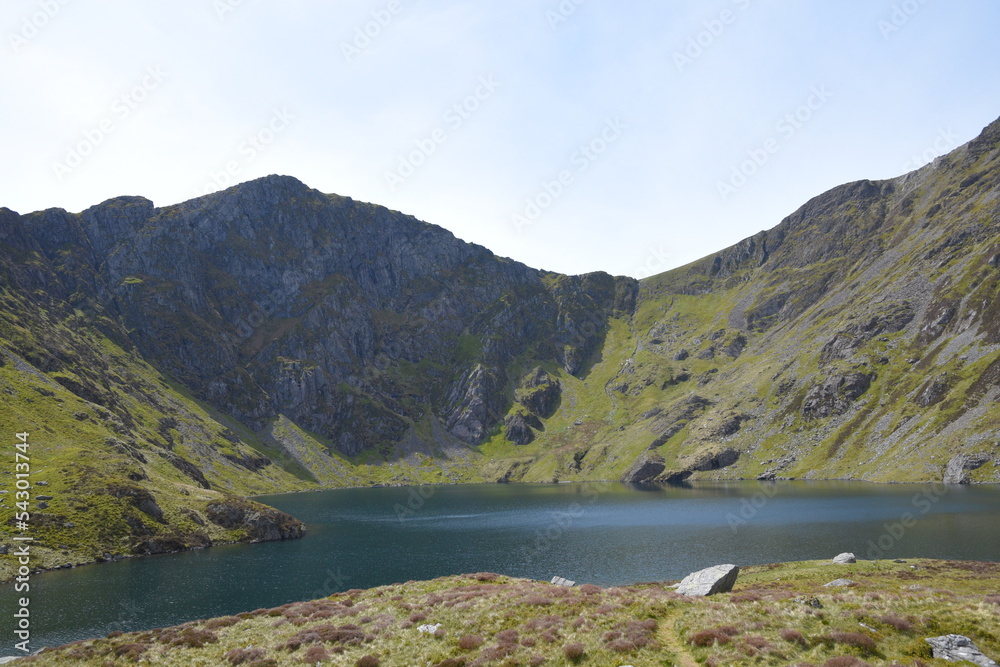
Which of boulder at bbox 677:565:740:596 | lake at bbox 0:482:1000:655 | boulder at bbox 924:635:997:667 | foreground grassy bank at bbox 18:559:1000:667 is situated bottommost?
lake at bbox 0:482:1000:655

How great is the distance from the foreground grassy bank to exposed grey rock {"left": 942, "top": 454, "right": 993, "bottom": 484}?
152 m

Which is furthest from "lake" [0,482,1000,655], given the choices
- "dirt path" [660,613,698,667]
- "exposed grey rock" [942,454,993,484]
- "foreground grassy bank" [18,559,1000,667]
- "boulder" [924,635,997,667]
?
"boulder" [924,635,997,667]

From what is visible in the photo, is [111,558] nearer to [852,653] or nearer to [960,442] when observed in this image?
[852,653]

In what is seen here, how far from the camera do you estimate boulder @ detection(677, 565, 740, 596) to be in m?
42.0

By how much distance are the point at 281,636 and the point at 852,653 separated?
3635 cm

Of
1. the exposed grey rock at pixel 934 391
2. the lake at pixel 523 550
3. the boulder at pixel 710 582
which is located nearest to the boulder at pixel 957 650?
the boulder at pixel 710 582

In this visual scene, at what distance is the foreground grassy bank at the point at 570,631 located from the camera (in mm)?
25250

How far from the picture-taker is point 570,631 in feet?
102

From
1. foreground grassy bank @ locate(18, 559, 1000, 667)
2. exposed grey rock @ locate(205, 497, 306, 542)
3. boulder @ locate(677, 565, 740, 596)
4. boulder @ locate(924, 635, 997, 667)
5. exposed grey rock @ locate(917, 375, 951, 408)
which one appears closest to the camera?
boulder @ locate(924, 635, 997, 667)

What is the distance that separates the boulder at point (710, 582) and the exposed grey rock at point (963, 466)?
163543 millimetres

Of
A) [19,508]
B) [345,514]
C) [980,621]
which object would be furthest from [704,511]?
[19,508]

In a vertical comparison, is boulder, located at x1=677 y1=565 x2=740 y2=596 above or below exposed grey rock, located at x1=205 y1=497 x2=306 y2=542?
above

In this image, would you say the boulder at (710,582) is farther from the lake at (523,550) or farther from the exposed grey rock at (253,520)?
the exposed grey rock at (253,520)

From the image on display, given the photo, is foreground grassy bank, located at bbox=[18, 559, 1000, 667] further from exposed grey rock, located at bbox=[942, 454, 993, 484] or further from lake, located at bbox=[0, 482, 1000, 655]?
exposed grey rock, located at bbox=[942, 454, 993, 484]
